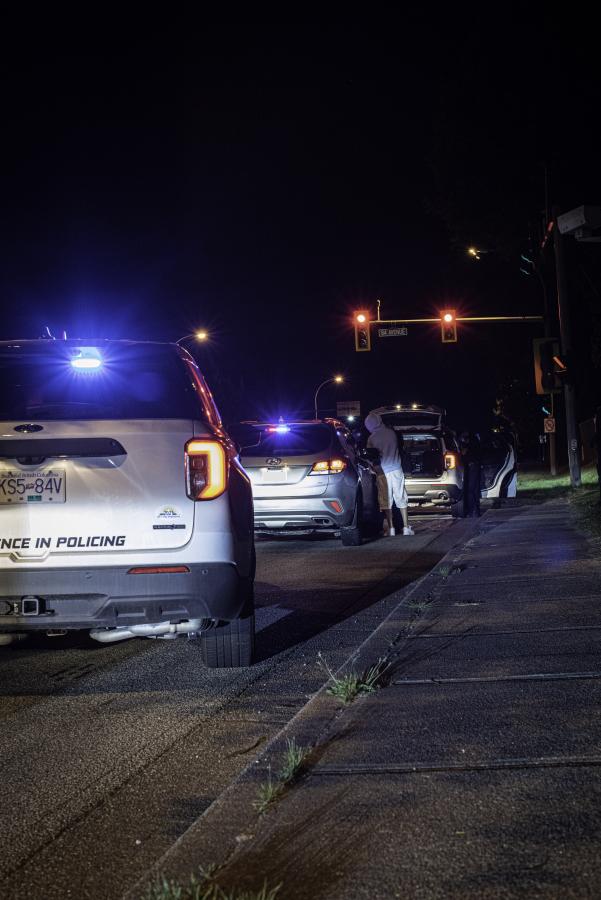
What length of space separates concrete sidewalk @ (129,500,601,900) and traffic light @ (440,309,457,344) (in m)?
27.4

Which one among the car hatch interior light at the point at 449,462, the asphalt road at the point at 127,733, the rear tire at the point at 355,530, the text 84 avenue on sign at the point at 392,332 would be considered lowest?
the asphalt road at the point at 127,733

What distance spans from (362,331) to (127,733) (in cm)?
2792

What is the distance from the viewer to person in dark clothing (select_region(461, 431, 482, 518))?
62.8 feet

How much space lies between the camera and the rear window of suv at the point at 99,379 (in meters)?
6.03

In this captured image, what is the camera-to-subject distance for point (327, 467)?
14023 mm

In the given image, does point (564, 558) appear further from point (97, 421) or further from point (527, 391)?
point (527, 391)

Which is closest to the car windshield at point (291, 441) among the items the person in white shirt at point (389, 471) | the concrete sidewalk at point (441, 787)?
the person in white shirt at point (389, 471)

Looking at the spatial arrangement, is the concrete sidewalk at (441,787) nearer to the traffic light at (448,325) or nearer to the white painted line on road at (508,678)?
the white painted line on road at (508,678)

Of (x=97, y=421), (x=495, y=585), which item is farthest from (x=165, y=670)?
(x=495, y=585)

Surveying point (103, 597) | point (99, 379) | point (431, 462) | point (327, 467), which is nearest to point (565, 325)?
point (431, 462)

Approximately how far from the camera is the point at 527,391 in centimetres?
4853

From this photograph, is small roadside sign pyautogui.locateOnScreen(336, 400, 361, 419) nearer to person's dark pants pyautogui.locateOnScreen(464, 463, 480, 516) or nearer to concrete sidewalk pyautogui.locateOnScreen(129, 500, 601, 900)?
person's dark pants pyautogui.locateOnScreen(464, 463, 480, 516)

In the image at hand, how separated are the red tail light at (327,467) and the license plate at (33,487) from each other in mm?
8476

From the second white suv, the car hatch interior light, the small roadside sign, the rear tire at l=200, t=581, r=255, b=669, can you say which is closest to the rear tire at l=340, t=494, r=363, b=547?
the second white suv
